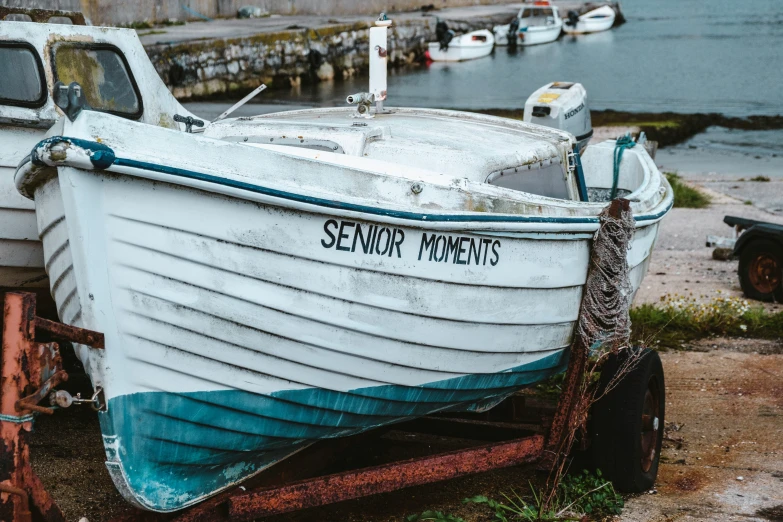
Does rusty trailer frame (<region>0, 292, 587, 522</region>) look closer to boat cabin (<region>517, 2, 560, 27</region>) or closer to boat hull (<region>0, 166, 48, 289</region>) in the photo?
boat hull (<region>0, 166, 48, 289</region>)

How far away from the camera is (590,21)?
49.6m

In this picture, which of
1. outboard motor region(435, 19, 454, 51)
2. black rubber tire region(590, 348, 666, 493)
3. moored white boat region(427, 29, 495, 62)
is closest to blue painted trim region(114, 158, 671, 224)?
black rubber tire region(590, 348, 666, 493)

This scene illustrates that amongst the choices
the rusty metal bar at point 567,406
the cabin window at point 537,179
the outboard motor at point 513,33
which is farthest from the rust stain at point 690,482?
the outboard motor at point 513,33

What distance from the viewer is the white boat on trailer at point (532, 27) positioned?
1735 inches

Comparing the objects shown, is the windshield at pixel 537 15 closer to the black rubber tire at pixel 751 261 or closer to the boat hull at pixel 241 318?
the black rubber tire at pixel 751 261

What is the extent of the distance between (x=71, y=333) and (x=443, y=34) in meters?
36.8

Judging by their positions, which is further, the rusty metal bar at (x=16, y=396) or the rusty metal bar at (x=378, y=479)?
the rusty metal bar at (x=378, y=479)

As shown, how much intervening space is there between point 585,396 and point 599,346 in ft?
0.93

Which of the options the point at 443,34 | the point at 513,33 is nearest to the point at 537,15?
the point at 513,33

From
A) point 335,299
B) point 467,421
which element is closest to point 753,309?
point 467,421

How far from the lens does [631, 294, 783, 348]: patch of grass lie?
22.8 ft

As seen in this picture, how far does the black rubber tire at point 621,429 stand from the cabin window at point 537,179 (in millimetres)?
946

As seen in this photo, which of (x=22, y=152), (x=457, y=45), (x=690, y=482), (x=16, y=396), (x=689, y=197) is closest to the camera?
(x=16, y=396)

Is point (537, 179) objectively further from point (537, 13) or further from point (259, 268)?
point (537, 13)
